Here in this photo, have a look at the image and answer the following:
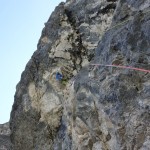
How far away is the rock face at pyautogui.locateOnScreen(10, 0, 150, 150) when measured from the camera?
15891 mm

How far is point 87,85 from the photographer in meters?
19.6

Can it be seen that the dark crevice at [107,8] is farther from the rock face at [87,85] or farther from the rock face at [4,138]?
the rock face at [4,138]

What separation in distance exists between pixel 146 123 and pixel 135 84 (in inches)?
77.5

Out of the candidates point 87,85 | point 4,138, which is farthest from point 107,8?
point 4,138

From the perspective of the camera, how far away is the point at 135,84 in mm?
15930

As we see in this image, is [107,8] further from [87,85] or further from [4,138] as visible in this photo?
[4,138]

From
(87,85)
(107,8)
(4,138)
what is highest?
(107,8)

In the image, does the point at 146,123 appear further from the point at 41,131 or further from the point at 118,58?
the point at 41,131

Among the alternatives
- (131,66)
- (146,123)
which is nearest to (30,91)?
(131,66)

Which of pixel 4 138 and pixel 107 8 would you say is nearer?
pixel 107 8

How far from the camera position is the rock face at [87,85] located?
1589 centimetres

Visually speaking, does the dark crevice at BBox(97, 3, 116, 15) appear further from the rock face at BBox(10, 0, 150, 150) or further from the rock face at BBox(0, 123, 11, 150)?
the rock face at BBox(0, 123, 11, 150)

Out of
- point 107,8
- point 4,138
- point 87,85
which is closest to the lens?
point 87,85

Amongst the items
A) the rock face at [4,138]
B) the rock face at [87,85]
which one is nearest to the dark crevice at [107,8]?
the rock face at [87,85]
